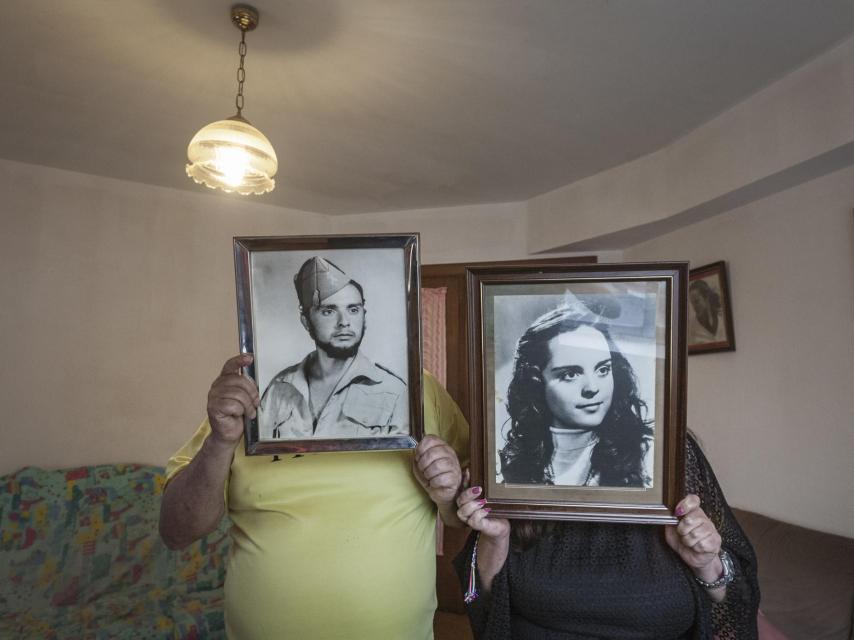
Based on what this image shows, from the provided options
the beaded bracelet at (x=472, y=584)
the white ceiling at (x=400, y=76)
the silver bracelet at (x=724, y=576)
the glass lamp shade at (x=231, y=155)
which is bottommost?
the beaded bracelet at (x=472, y=584)

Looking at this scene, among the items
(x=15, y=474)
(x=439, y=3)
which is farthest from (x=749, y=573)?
(x=15, y=474)

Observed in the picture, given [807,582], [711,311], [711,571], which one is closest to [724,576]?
[711,571]

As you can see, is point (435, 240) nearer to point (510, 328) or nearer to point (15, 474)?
point (15, 474)

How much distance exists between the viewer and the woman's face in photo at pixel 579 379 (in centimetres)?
89

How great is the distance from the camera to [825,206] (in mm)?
2207

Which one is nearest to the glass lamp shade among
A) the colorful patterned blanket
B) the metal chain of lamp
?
the metal chain of lamp

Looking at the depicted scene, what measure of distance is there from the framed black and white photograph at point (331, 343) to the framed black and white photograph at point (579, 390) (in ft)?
0.42

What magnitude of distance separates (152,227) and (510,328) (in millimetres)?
3043

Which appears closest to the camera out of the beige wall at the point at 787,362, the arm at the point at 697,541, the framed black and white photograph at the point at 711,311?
the arm at the point at 697,541

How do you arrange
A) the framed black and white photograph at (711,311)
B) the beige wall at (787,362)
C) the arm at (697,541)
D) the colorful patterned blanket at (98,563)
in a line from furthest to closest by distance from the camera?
the framed black and white photograph at (711,311) < the colorful patterned blanket at (98,563) < the beige wall at (787,362) < the arm at (697,541)

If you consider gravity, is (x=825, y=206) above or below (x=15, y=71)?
below

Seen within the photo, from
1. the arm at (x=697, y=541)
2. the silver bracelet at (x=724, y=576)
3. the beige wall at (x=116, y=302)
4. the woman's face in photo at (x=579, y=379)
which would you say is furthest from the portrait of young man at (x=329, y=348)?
the beige wall at (x=116, y=302)

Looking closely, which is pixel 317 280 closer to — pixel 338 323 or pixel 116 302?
pixel 338 323

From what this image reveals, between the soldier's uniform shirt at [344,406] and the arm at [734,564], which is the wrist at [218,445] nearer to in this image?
the soldier's uniform shirt at [344,406]
